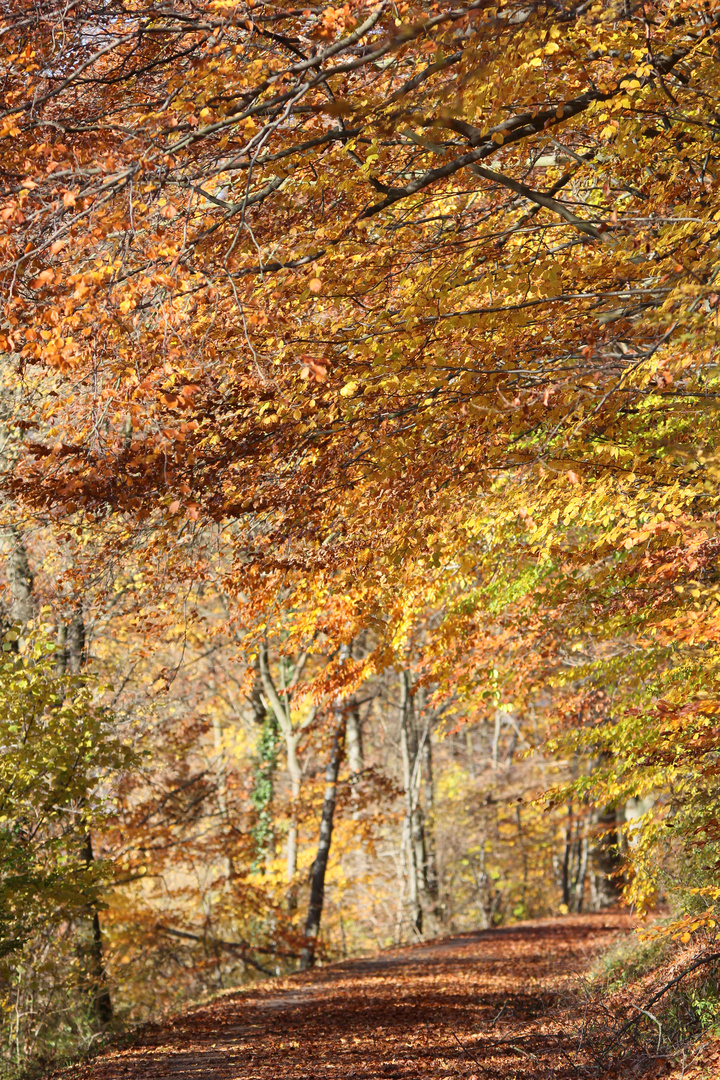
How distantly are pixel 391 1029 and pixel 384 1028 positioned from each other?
0.29 feet

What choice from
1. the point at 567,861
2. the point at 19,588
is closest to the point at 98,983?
the point at 19,588

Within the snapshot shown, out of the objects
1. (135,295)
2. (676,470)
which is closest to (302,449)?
(135,295)

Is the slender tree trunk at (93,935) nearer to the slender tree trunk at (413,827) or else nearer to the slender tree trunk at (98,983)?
the slender tree trunk at (98,983)

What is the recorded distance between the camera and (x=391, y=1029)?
9.67 m

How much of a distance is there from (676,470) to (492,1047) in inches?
201

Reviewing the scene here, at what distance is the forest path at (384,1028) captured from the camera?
792 centimetres

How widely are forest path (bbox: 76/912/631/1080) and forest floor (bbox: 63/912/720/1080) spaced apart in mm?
16

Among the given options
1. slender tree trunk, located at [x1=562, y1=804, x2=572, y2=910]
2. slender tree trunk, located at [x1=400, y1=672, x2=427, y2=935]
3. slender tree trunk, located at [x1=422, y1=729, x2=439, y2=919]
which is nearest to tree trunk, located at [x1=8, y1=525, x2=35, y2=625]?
slender tree trunk, located at [x1=400, y1=672, x2=427, y2=935]

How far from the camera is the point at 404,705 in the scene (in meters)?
21.1

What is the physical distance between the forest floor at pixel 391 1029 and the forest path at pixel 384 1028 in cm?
2

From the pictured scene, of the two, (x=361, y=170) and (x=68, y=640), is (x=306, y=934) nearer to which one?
(x=68, y=640)

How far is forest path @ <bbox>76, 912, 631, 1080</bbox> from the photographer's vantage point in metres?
7.92

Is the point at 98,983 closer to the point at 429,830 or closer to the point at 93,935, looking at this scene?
the point at 93,935

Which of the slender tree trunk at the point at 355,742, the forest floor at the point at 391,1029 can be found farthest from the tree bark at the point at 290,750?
the slender tree trunk at the point at 355,742
